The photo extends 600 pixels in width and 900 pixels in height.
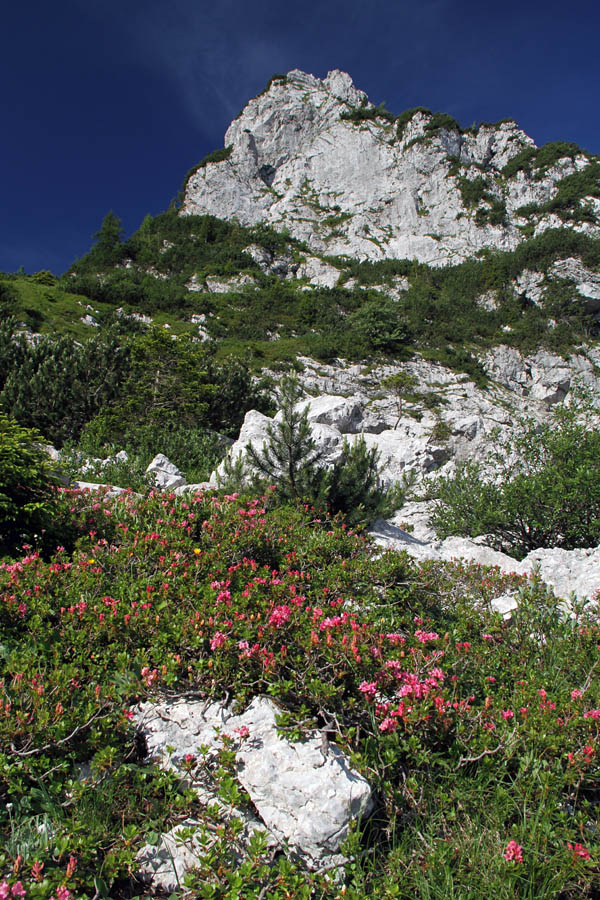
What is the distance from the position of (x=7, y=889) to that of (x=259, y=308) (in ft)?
134

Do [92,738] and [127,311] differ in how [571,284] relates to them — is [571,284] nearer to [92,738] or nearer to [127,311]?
[127,311]

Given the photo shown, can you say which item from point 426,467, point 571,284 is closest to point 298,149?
point 571,284

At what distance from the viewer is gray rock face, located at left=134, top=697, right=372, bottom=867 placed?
1.84 metres

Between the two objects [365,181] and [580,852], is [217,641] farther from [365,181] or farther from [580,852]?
[365,181]

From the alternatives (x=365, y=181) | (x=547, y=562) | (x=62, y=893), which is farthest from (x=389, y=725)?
(x=365, y=181)

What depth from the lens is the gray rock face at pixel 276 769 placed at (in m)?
1.84

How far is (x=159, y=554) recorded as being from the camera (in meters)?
3.84

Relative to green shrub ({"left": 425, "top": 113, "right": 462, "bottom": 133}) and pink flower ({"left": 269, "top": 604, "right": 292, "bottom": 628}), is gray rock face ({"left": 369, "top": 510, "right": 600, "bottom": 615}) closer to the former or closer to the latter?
pink flower ({"left": 269, "top": 604, "right": 292, "bottom": 628})

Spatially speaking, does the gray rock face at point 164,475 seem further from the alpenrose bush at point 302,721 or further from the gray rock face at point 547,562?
the alpenrose bush at point 302,721

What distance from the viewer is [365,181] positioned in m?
68.9

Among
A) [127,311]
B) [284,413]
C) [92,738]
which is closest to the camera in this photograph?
[92,738]

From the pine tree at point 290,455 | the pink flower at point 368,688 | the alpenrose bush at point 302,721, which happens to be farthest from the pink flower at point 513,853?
the pine tree at point 290,455

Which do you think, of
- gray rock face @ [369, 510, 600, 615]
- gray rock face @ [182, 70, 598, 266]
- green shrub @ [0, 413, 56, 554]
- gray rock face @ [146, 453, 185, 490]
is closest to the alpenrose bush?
green shrub @ [0, 413, 56, 554]

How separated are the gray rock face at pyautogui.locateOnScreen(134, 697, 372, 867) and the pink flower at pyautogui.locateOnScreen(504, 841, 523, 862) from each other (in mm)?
568
